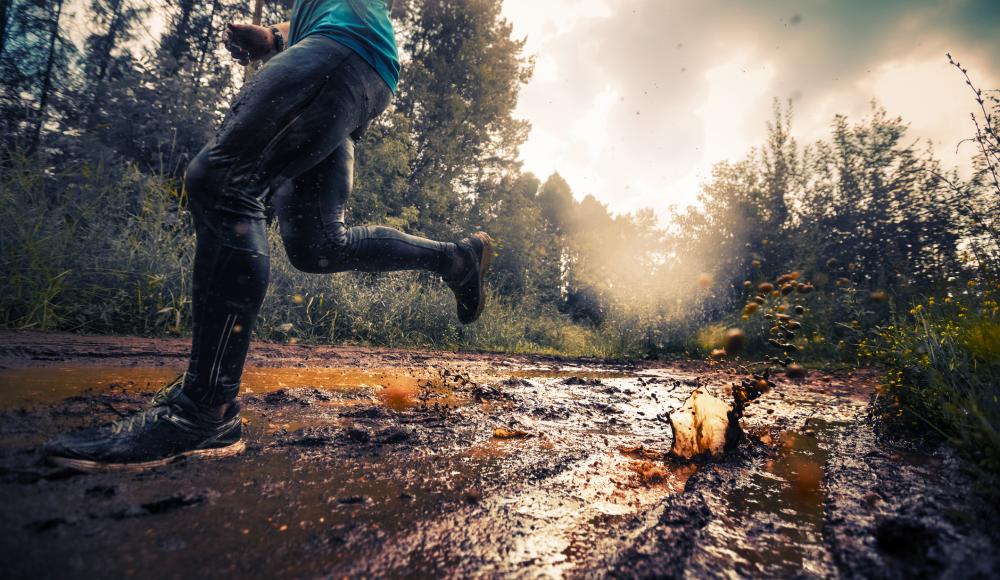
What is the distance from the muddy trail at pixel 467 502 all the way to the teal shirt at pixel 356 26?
1273mm

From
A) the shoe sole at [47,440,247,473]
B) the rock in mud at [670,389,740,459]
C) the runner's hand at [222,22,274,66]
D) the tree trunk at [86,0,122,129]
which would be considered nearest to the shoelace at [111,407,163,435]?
the shoe sole at [47,440,247,473]

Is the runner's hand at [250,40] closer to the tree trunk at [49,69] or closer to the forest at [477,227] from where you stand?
the forest at [477,227]

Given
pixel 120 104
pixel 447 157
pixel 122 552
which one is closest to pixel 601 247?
pixel 447 157

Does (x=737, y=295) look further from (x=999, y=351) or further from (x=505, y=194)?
(x=999, y=351)

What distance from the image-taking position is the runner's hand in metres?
1.65

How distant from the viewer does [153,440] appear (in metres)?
1.10

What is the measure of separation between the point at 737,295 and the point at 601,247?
926cm

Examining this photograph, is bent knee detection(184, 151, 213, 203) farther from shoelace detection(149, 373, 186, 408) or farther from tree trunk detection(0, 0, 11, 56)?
tree trunk detection(0, 0, 11, 56)

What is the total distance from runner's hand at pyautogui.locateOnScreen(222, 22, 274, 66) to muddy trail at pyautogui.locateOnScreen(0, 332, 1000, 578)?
1.42 meters

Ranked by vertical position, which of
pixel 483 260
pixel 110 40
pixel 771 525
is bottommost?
pixel 771 525

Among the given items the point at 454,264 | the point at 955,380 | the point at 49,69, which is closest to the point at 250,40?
the point at 454,264

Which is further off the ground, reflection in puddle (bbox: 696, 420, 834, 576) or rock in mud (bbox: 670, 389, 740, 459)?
rock in mud (bbox: 670, 389, 740, 459)

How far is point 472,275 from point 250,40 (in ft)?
4.36

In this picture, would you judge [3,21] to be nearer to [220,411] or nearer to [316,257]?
[316,257]
